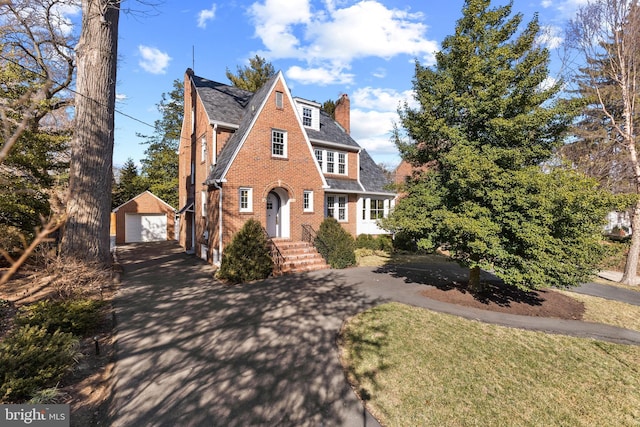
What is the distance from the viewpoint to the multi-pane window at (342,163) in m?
19.9

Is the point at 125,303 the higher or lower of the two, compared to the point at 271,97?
lower

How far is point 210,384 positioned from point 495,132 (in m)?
9.10

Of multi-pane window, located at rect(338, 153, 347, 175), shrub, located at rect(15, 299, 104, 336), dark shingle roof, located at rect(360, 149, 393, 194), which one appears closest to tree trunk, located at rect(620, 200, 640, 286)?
dark shingle roof, located at rect(360, 149, 393, 194)

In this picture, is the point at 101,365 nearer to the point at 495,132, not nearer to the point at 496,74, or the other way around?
the point at 495,132

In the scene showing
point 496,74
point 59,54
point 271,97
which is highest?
point 59,54

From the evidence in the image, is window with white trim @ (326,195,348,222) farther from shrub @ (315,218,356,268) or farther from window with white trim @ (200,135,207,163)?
window with white trim @ (200,135,207,163)

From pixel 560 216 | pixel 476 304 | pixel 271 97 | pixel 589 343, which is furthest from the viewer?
pixel 271 97

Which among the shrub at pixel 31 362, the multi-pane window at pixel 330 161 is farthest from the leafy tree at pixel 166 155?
the shrub at pixel 31 362

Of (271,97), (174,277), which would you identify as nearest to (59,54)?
(271,97)

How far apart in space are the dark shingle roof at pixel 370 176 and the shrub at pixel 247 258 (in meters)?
10.8

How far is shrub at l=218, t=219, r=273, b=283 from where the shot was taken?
A: 36.3ft

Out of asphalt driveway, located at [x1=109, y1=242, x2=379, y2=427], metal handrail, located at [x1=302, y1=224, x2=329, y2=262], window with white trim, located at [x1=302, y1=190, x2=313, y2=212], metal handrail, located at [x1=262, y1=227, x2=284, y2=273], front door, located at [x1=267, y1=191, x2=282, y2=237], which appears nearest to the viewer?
asphalt driveway, located at [x1=109, y1=242, x2=379, y2=427]

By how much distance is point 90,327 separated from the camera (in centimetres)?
683

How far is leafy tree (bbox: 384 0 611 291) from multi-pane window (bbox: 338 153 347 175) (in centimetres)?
1007
